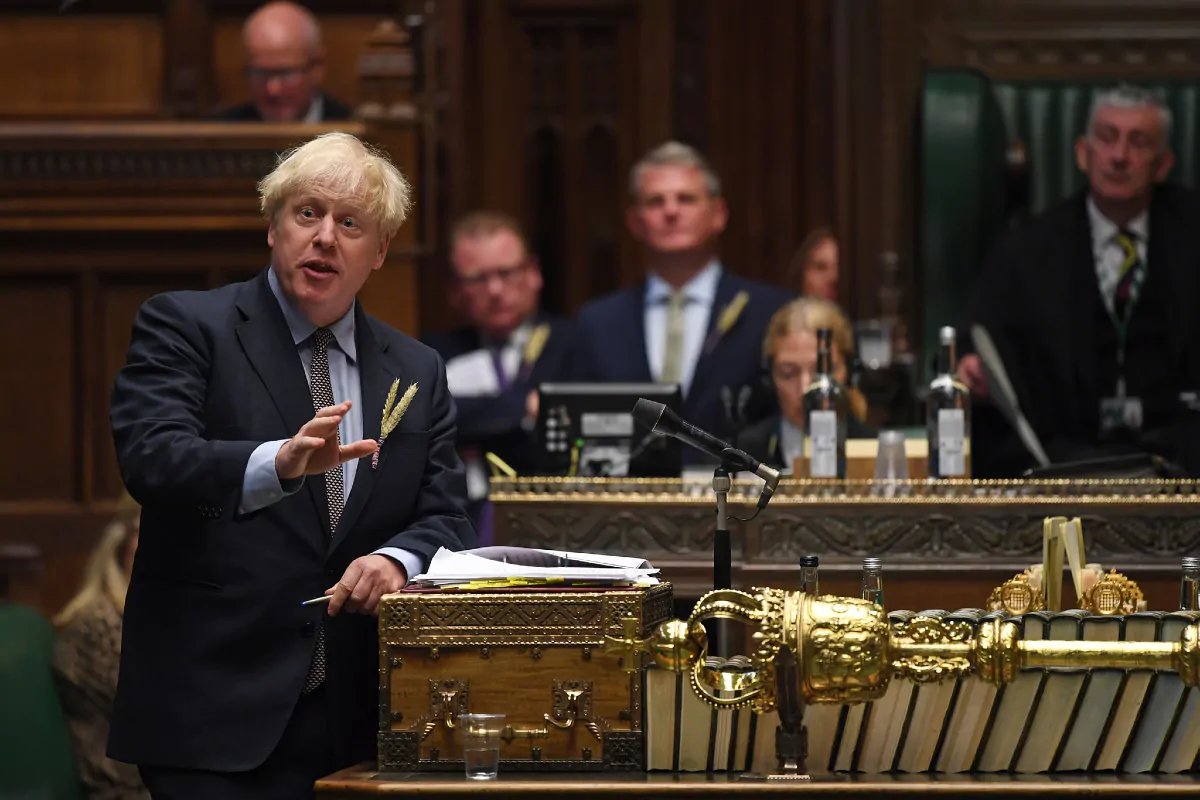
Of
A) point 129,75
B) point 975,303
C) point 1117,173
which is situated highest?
point 129,75

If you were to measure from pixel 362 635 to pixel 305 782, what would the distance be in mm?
253

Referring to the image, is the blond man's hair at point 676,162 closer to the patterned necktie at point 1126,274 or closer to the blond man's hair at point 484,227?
the blond man's hair at point 484,227

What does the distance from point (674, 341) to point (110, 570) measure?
184 centimetres

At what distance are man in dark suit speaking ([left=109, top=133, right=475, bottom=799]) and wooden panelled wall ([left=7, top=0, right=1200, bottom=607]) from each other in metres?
3.62

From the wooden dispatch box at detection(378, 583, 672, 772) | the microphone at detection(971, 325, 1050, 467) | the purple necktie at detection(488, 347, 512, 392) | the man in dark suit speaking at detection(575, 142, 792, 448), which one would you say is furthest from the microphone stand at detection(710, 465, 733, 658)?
the purple necktie at detection(488, 347, 512, 392)

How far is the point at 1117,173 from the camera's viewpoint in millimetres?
5949

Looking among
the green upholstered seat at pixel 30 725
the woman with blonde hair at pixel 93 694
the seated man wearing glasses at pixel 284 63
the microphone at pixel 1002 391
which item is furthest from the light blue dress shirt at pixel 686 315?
the green upholstered seat at pixel 30 725

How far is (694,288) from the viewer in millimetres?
5867

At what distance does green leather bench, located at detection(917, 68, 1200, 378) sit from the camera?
20.6 ft

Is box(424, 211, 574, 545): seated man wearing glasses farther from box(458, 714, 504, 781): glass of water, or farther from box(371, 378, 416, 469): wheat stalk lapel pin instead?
box(458, 714, 504, 781): glass of water

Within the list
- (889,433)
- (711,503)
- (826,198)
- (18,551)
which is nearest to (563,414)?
(711,503)

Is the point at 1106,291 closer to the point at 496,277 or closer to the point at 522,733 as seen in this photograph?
the point at 496,277

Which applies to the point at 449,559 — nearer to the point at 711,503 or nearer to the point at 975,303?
the point at 711,503

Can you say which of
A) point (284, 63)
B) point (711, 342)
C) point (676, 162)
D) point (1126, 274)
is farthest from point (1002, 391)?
point (284, 63)
